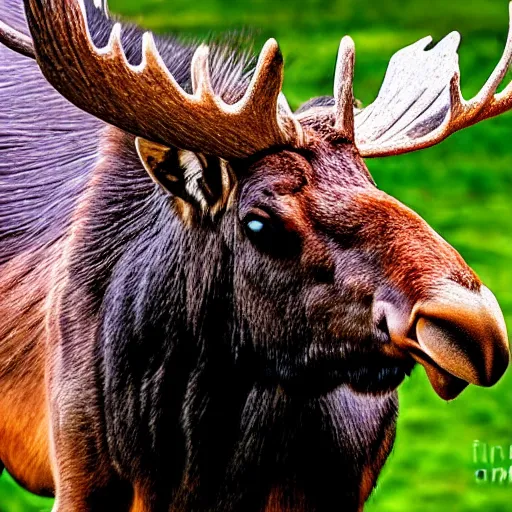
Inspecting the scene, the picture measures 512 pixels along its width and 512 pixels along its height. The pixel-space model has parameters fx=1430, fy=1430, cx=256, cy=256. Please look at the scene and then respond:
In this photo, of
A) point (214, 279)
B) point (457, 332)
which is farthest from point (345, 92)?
point (457, 332)

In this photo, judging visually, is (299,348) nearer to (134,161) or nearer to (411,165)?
(134,161)

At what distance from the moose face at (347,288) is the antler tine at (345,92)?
0.04 meters

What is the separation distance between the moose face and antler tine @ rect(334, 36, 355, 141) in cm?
4

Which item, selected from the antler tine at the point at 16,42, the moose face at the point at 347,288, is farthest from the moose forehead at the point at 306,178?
the antler tine at the point at 16,42

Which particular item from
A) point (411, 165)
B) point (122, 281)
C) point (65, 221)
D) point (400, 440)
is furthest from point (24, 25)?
point (411, 165)

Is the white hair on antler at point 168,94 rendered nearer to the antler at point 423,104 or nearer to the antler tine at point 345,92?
the antler tine at point 345,92

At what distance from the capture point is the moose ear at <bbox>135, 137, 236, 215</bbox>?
261 cm

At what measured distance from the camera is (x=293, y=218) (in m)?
2.51

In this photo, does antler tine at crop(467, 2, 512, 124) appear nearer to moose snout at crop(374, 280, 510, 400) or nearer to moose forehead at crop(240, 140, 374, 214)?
moose forehead at crop(240, 140, 374, 214)

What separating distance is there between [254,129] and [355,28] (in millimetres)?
9131

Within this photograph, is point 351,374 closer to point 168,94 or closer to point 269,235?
point 269,235

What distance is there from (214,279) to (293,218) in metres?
0.24

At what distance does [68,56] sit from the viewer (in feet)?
8.27

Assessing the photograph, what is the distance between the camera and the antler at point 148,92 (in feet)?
8.21
